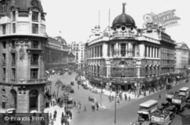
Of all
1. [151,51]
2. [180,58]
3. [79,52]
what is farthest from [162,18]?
[79,52]

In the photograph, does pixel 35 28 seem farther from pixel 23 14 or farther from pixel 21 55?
pixel 21 55

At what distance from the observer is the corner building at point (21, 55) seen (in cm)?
2927

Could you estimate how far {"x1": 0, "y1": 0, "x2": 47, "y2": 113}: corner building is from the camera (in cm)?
2927

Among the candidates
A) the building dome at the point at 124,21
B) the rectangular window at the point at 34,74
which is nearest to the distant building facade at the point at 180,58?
the building dome at the point at 124,21

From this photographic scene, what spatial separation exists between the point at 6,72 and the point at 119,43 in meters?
34.9

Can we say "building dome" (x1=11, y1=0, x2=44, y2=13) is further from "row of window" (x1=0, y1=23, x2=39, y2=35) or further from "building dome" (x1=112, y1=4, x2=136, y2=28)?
"building dome" (x1=112, y1=4, x2=136, y2=28)

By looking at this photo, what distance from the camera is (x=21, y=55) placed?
29344 mm

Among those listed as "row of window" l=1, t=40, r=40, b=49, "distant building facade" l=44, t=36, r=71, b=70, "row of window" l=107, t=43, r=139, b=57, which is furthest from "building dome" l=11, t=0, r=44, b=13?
"distant building facade" l=44, t=36, r=71, b=70

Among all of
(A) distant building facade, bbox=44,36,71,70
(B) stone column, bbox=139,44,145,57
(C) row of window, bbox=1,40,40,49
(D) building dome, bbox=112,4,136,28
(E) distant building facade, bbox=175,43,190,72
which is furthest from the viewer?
(E) distant building facade, bbox=175,43,190,72

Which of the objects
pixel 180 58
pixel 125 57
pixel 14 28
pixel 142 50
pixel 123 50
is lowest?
pixel 125 57

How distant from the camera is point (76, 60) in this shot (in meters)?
172

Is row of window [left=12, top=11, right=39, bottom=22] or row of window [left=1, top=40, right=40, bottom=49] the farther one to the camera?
row of window [left=1, top=40, right=40, bottom=49]

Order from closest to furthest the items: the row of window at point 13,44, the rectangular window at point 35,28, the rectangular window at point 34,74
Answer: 1. the row of window at point 13,44
2. the rectangular window at point 35,28
3. the rectangular window at point 34,74

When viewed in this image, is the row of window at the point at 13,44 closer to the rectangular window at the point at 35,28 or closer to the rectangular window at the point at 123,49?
the rectangular window at the point at 35,28
